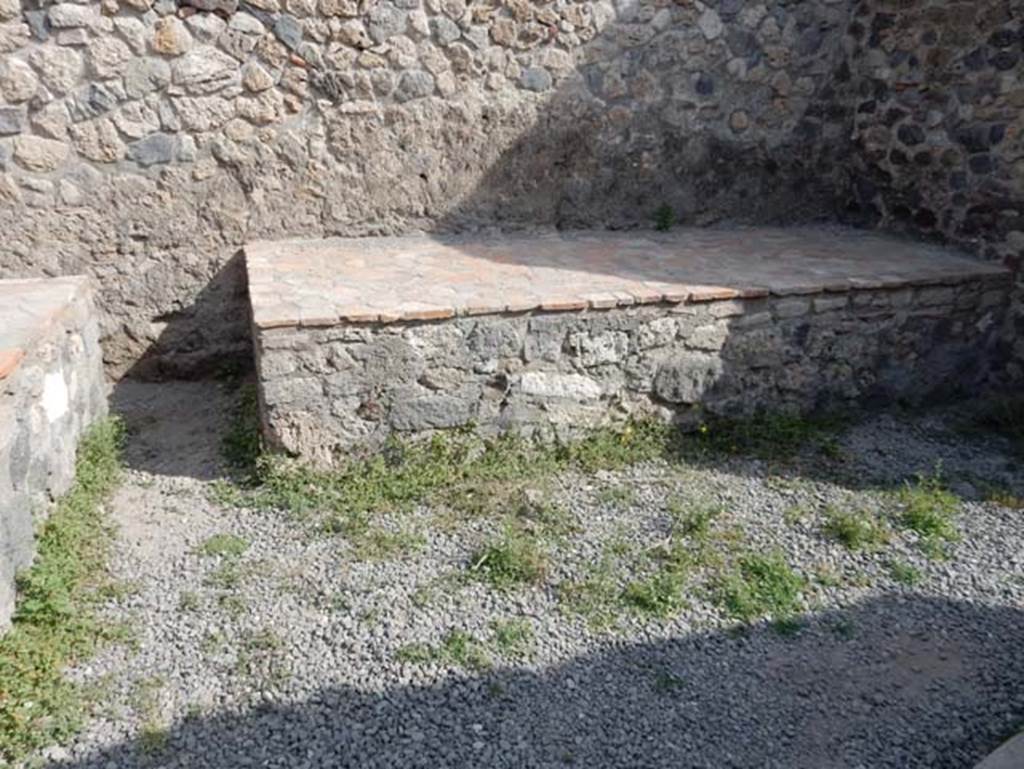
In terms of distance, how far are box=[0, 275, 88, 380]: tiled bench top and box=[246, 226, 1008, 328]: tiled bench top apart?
2.59 ft

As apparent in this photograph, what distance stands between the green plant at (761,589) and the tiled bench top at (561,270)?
49.0 inches

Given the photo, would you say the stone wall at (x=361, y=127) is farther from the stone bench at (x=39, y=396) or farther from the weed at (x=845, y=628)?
the weed at (x=845, y=628)

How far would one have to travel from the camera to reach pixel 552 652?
262 cm

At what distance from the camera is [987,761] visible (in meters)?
2.19

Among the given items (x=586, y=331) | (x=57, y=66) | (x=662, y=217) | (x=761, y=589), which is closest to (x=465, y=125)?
(x=662, y=217)

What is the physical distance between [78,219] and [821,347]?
3.66 m

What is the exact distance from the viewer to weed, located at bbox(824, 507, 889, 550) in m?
3.23

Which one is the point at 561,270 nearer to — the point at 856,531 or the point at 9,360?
the point at 856,531

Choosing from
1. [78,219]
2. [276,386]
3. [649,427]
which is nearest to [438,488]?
[276,386]

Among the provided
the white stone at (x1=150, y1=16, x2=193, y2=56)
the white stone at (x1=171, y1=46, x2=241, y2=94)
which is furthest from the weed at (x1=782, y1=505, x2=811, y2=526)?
the white stone at (x1=150, y1=16, x2=193, y2=56)

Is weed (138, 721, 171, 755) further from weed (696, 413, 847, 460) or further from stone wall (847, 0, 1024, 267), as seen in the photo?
stone wall (847, 0, 1024, 267)

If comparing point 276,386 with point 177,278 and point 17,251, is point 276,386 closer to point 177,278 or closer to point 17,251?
point 177,278

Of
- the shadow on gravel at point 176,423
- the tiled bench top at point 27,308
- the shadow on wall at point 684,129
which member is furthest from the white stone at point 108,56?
the shadow on wall at point 684,129

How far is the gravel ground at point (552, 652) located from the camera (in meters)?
2.29
